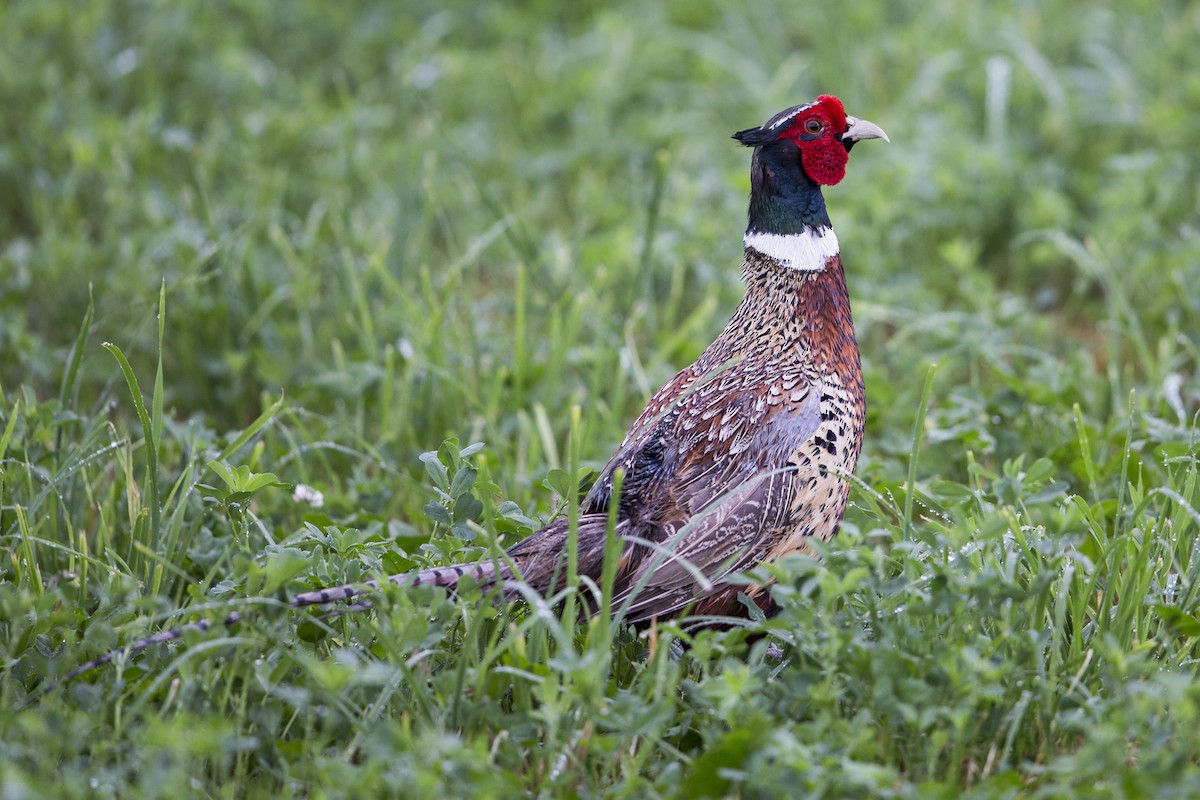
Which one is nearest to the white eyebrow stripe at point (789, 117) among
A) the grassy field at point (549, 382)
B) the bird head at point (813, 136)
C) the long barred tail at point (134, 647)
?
the bird head at point (813, 136)

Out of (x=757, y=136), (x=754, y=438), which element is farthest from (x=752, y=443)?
(x=757, y=136)

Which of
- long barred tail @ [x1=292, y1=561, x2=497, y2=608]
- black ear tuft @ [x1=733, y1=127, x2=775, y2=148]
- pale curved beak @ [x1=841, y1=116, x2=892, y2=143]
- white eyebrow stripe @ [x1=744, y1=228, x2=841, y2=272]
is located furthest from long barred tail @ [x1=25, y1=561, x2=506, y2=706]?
pale curved beak @ [x1=841, y1=116, x2=892, y2=143]

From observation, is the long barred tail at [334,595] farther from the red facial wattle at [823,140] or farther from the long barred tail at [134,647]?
the red facial wattle at [823,140]

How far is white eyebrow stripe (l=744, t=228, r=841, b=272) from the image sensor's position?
11.1 feet

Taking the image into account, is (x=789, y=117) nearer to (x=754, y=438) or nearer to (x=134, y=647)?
(x=754, y=438)

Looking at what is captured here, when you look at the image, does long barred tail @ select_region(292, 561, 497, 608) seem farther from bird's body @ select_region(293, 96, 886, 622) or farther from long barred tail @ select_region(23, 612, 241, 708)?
long barred tail @ select_region(23, 612, 241, 708)

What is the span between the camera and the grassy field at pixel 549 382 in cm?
267

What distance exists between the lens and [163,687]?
9.20 feet

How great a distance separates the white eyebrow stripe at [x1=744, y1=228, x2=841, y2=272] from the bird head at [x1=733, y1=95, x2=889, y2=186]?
0.51ft

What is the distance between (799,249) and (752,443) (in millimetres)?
576

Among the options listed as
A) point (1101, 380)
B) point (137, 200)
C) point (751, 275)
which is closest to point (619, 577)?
point (751, 275)

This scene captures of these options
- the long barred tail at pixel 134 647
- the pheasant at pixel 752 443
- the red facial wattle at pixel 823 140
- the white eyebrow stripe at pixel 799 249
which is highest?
the red facial wattle at pixel 823 140

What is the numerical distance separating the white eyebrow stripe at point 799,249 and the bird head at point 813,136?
0.51 feet

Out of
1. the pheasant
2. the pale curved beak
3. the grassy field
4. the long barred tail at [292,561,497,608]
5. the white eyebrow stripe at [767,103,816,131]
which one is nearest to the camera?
the grassy field
